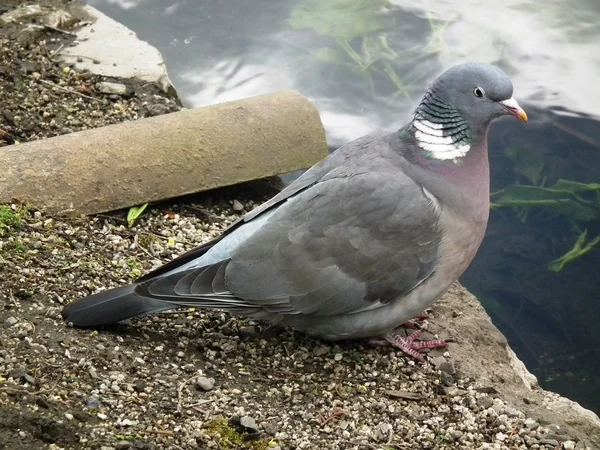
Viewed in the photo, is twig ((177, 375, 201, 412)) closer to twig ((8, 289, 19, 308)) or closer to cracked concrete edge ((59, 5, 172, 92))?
twig ((8, 289, 19, 308))

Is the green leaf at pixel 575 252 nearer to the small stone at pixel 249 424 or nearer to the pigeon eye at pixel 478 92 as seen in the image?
the pigeon eye at pixel 478 92

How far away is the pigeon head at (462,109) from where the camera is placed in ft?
13.4

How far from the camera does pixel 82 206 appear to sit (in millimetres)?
4785

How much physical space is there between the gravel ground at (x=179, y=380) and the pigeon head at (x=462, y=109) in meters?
1.03

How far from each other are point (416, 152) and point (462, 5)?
3878 millimetres

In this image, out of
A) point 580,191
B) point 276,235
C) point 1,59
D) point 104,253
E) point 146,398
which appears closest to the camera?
point 146,398

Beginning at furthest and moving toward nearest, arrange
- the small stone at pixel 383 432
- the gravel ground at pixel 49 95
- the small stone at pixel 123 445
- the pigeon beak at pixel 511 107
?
1. the gravel ground at pixel 49 95
2. the pigeon beak at pixel 511 107
3. the small stone at pixel 383 432
4. the small stone at pixel 123 445

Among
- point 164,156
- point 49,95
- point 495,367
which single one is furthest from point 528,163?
point 49,95

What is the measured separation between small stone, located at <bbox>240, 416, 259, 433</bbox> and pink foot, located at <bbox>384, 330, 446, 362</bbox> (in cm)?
103

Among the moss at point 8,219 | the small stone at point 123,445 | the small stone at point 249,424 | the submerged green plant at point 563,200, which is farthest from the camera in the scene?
Result: the submerged green plant at point 563,200

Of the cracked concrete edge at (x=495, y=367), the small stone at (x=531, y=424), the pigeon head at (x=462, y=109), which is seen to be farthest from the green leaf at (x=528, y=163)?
the small stone at (x=531, y=424)

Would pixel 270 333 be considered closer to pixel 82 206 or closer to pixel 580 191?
pixel 82 206

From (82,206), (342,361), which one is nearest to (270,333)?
(342,361)

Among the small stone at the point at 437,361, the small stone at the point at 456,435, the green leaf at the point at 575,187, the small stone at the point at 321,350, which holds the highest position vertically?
the small stone at the point at 456,435
